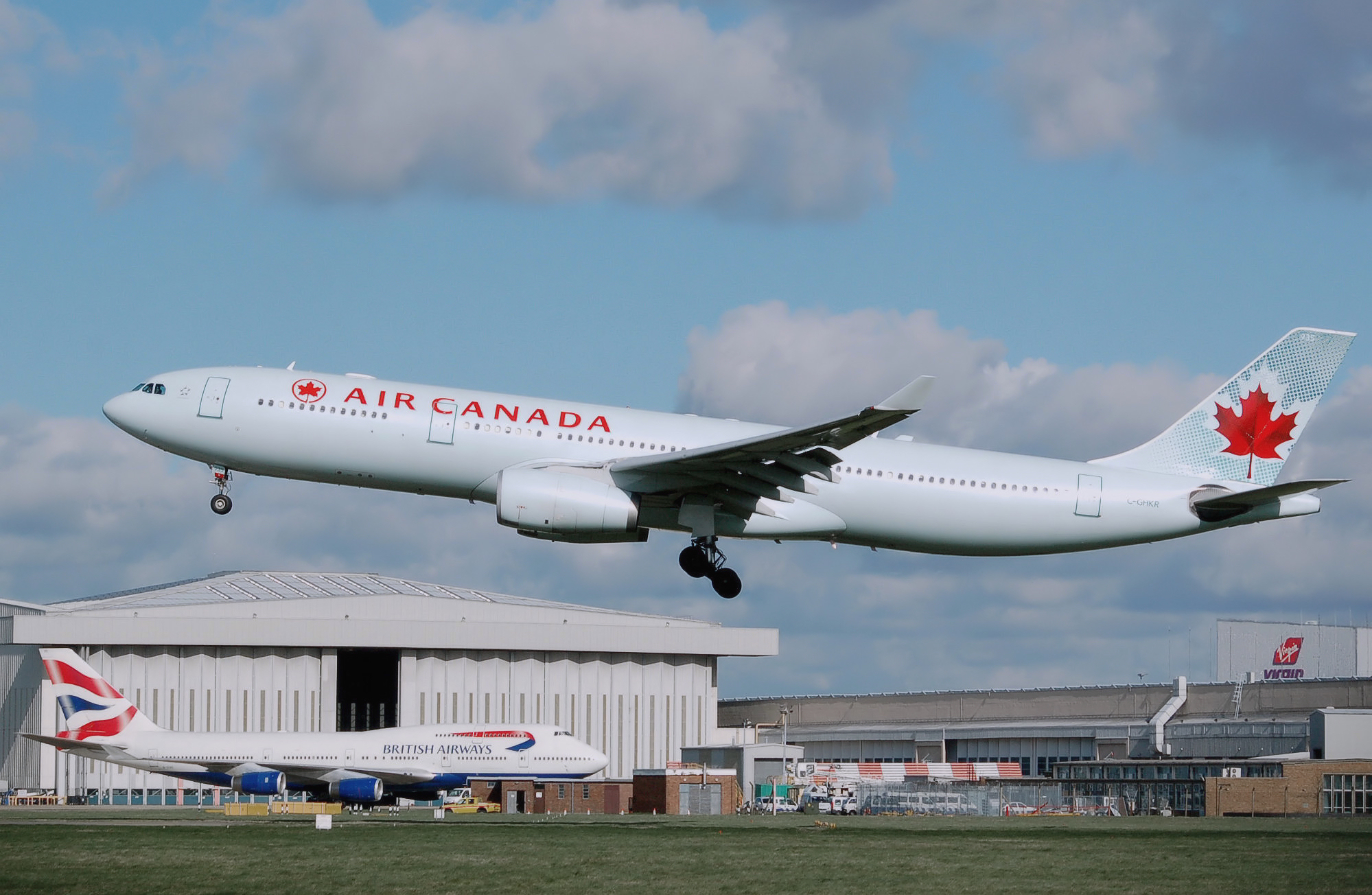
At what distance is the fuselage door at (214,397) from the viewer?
39000mm

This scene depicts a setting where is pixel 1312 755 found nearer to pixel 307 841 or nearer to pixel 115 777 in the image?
pixel 307 841

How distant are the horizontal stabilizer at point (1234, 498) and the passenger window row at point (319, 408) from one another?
65.7 ft

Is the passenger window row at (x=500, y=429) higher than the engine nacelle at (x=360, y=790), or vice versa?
the passenger window row at (x=500, y=429)

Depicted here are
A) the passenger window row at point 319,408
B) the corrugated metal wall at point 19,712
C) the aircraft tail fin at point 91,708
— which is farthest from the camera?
the corrugated metal wall at point 19,712

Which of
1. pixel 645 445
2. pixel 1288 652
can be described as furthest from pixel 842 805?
pixel 1288 652

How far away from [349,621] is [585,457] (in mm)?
54448

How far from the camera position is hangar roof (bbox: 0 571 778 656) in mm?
87062

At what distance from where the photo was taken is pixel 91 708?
66.7 meters

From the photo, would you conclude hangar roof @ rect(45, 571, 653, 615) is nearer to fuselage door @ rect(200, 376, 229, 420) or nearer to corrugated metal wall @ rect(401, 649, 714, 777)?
corrugated metal wall @ rect(401, 649, 714, 777)

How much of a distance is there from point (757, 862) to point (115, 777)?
5602 centimetres

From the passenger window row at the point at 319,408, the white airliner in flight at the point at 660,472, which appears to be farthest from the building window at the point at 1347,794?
the passenger window row at the point at 319,408

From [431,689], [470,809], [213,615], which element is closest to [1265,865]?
[470,809]

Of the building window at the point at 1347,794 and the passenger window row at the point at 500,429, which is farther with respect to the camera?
the building window at the point at 1347,794

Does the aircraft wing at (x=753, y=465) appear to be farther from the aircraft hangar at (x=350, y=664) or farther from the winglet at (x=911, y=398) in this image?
the aircraft hangar at (x=350, y=664)
